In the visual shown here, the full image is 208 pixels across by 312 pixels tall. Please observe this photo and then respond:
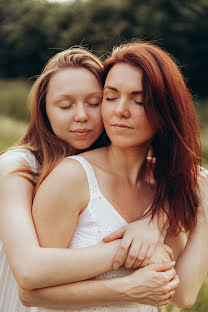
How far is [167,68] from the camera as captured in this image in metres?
2.44

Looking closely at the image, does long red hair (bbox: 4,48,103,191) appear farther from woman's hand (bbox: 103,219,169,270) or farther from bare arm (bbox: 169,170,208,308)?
bare arm (bbox: 169,170,208,308)

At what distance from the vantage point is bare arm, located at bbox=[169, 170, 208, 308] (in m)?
2.64

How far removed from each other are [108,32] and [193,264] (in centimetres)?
1664

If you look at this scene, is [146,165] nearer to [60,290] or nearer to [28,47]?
Result: [60,290]

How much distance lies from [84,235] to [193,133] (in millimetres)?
868

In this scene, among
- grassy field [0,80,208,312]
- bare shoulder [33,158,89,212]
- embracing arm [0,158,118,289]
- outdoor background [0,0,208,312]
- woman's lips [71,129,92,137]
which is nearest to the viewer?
embracing arm [0,158,118,289]

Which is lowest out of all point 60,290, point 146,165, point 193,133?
point 60,290

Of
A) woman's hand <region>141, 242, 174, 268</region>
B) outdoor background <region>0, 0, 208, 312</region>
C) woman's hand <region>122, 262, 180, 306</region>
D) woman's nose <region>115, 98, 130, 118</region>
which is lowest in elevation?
woman's hand <region>122, 262, 180, 306</region>

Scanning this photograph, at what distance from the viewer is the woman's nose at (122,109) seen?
7.84 feet

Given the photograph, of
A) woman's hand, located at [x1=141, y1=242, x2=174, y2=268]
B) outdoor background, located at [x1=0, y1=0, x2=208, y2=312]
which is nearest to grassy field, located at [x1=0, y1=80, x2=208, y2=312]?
outdoor background, located at [x1=0, y1=0, x2=208, y2=312]

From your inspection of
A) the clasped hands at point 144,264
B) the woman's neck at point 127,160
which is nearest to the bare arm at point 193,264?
the clasped hands at point 144,264

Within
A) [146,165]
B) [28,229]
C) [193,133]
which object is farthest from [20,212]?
[193,133]

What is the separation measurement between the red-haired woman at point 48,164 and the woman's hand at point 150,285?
0.10 metres

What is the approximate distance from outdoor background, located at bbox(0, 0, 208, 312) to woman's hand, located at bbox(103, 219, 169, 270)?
12488 mm
